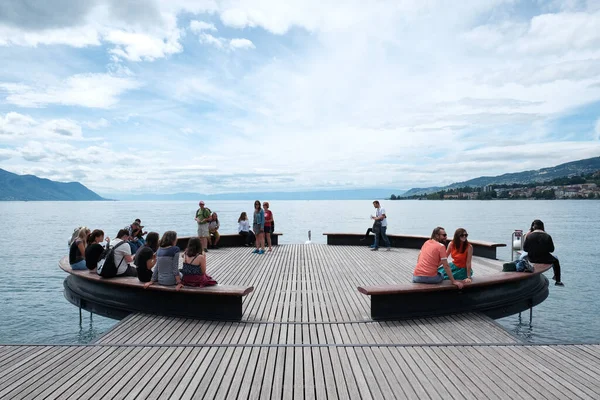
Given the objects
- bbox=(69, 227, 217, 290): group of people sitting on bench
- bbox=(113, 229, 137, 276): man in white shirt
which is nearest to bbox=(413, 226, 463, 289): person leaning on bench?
bbox=(69, 227, 217, 290): group of people sitting on bench

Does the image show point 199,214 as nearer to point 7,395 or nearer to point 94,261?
point 94,261

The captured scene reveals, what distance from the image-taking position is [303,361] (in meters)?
4.59

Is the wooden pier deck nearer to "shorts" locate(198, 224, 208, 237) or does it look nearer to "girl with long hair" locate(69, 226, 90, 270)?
"girl with long hair" locate(69, 226, 90, 270)

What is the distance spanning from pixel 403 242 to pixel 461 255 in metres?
8.78

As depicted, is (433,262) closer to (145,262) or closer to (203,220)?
(145,262)

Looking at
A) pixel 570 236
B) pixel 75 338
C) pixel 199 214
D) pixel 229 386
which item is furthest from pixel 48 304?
pixel 570 236

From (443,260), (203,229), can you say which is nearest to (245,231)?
(203,229)

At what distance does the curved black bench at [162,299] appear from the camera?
6285 millimetres

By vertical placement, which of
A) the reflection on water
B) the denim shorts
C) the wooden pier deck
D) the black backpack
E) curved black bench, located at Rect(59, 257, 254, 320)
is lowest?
the reflection on water

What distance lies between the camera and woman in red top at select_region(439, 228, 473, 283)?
269 inches

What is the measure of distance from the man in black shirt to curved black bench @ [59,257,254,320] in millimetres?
7362

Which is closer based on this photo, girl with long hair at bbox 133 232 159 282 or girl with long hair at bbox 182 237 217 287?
girl with long hair at bbox 182 237 217 287

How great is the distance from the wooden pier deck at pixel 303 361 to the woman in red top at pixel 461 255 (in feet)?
2.36

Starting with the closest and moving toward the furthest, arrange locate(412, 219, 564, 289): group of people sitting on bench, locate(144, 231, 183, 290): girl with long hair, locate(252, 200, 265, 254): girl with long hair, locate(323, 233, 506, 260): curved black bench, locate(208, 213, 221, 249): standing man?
locate(144, 231, 183, 290): girl with long hair
locate(412, 219, 564, 289): group of people sitting on bench
locate(323, 233, 506, 260): curved black bench
locate(252, 200, 265, 254): girl with long hair
locate(208, 213, 221, 249): standing man
